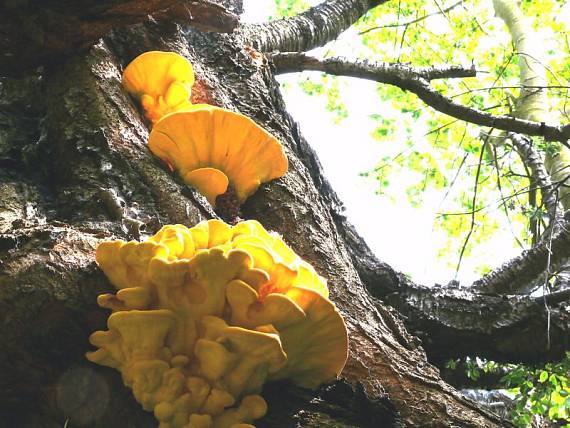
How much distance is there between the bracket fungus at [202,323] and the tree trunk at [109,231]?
10 centimetres

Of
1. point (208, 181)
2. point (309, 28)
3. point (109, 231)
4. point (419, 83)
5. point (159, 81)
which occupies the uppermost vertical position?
point (309, 28)

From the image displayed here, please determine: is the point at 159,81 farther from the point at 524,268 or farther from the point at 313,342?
the point at 524,268

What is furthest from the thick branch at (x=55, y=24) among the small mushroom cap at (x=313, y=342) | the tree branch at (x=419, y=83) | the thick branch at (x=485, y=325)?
the thick branch at (x=485, y=325)

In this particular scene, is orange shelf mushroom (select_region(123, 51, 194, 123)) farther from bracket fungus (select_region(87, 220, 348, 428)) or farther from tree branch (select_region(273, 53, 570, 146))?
tree branch (select_region(273, 53, 570, 146))

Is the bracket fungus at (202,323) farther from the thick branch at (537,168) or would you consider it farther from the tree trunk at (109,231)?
the thick branch at (537,168)

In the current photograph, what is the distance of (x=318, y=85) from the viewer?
38.1ft

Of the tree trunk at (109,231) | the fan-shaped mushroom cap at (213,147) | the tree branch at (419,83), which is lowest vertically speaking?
the tree trunk at (109,231)

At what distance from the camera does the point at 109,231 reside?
1.86 metres

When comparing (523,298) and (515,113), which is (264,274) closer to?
(523,298)

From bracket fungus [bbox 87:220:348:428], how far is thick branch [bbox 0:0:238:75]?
0.90 meters

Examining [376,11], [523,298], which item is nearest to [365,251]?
[523,298]

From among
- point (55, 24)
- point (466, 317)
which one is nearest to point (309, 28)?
point (466, 317)

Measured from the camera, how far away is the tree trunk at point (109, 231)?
154 centimetres

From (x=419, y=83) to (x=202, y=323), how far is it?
279 centimetres
